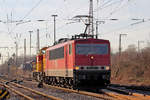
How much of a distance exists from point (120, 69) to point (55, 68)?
61.3 feet

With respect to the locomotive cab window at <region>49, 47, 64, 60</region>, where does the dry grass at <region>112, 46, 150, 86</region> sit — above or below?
below

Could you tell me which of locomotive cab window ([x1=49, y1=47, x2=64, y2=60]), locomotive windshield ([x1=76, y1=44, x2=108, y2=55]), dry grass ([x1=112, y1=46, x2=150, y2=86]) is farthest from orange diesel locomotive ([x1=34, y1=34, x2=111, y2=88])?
dry grass ([x1=112, y1=46, x2=150, y2=86])

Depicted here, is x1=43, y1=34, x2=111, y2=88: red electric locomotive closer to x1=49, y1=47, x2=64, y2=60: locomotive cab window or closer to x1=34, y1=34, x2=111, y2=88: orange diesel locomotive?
x1=34, y1=34, x2=111, y2=88: orange diesel locomotive

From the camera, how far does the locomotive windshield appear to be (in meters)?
23.5

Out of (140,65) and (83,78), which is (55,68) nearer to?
(83,78)

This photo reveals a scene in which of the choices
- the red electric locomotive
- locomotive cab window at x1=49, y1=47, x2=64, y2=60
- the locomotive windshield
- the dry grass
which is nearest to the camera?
the red electric locomotive

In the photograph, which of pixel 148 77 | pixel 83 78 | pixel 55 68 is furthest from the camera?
pixel 148 77

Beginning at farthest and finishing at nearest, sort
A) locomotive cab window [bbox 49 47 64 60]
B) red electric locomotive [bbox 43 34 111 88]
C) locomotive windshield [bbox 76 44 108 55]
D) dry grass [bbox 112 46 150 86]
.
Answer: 1. dry grass [bbox 112 46 150 86]
2. locomotive cab window [bbox 49 47 64 60]
3. locomotive windshield [bbox 76 44 108 55]
4. red electric locomotive [bbox 43 34 111 88]

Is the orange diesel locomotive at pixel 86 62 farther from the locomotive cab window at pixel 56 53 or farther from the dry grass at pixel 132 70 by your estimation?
the dry grass at pixel 132 70

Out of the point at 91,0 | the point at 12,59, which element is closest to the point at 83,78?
the point at 91,0

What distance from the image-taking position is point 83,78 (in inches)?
891

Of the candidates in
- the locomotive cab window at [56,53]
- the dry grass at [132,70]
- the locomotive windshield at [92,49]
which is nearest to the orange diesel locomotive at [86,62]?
the locomotive windshield at [92,49]

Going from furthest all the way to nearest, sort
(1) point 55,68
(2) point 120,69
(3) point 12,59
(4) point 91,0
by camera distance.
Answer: (3) point 12,59, (2) point 120,69, (4) point 91,0, (1) point 55,68

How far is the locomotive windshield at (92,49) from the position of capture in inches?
923
